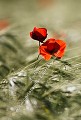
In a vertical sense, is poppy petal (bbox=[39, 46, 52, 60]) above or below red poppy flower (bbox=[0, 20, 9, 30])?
below

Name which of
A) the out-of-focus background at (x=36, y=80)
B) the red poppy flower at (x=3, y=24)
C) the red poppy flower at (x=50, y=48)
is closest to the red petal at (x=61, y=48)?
the red poppy flower at (x=50, y=48)

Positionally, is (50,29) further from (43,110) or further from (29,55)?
(43,110)

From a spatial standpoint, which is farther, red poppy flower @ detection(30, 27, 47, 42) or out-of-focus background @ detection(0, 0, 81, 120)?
red poppy flower @ detection(30, 27, 47, 42)

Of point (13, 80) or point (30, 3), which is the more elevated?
point (30, 3)

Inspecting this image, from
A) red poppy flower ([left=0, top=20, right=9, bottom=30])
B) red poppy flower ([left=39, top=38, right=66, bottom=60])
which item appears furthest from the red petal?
red poppy flower ([left=0, top=20, right=9, bottom=30])

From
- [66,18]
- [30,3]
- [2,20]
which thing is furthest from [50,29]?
[30,3]

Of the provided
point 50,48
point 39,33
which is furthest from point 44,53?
point 39,33

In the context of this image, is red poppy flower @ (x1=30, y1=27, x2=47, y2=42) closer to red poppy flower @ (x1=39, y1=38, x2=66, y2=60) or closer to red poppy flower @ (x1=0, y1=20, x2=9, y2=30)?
red poppy flower @ (x1=39, y1=38, x2=66, y2=60)

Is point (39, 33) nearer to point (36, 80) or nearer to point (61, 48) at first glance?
point (61, 48)

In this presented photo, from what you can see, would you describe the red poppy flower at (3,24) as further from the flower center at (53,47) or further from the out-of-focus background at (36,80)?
the flower center at (53,47)
